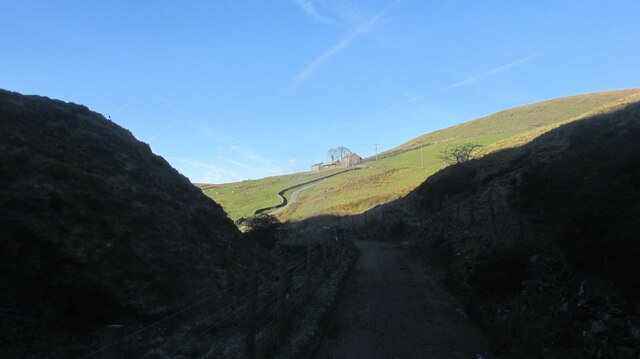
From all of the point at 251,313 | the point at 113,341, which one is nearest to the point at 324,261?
the point at 251,313

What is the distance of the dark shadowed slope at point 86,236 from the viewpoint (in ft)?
33.0

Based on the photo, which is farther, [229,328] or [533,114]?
[533,114]

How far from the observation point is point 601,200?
9195 mm

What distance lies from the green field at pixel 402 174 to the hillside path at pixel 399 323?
28.7 metres

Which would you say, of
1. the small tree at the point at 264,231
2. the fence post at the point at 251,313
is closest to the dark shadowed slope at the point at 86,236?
the fence post at the point at 251,313

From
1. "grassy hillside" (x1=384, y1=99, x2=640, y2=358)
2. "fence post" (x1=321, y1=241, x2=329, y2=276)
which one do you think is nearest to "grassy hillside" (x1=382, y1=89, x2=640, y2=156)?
"grassy hillside" (x1=384, y1=99, x2=640, y2=358)

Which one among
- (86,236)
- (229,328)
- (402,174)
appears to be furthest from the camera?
(402,174)

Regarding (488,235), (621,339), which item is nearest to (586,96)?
(488,235)

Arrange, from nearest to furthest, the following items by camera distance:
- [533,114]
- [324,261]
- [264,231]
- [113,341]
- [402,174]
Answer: [113,341] < [324,261] < [264,231] < [402,174] < [533,114]

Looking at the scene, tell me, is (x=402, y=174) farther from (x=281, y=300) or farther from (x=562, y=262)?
(x=281, y=300)

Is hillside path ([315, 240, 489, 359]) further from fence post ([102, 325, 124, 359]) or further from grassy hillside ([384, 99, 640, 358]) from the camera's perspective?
fence post ([102, 325, 124, 359])

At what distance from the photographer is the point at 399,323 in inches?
435

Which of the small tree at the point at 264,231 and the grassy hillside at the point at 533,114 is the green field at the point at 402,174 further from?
the small tree at the point at 264,231

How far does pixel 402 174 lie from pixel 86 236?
7578cm
